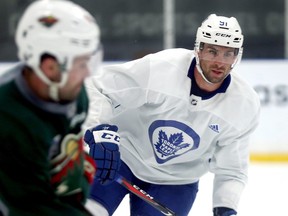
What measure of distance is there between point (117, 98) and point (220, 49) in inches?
16.4

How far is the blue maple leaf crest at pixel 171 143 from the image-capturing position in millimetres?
3191

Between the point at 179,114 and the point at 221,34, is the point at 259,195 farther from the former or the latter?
the point at 221,34

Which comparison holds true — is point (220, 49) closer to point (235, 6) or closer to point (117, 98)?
point (117, 98)

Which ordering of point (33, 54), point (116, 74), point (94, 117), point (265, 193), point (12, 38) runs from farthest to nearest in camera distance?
point (12, 38)
point (265, 193)
point (116, 74)
point (94, 117)
point (33, 54)

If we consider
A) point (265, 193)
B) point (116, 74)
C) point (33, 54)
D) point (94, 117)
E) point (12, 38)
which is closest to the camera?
point (33, 54)

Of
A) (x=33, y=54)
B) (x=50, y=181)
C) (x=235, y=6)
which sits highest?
(x=33, y=54)

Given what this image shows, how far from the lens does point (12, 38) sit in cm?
617

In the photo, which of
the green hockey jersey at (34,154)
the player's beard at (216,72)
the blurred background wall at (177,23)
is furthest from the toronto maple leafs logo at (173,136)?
the blurred background wall at (177,23)

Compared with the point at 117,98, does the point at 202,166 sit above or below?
below

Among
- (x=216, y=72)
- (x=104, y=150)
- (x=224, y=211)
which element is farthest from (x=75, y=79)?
(x=224, y=211)

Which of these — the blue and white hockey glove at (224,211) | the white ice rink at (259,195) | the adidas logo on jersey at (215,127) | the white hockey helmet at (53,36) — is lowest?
the white ice rink at (259,195)

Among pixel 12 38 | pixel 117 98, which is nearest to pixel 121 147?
pixel 117 98

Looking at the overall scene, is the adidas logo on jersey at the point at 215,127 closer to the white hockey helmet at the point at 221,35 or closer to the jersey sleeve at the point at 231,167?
the jersey sleeve at the point at 231,167

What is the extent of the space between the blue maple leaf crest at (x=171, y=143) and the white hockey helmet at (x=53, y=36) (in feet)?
4.41
